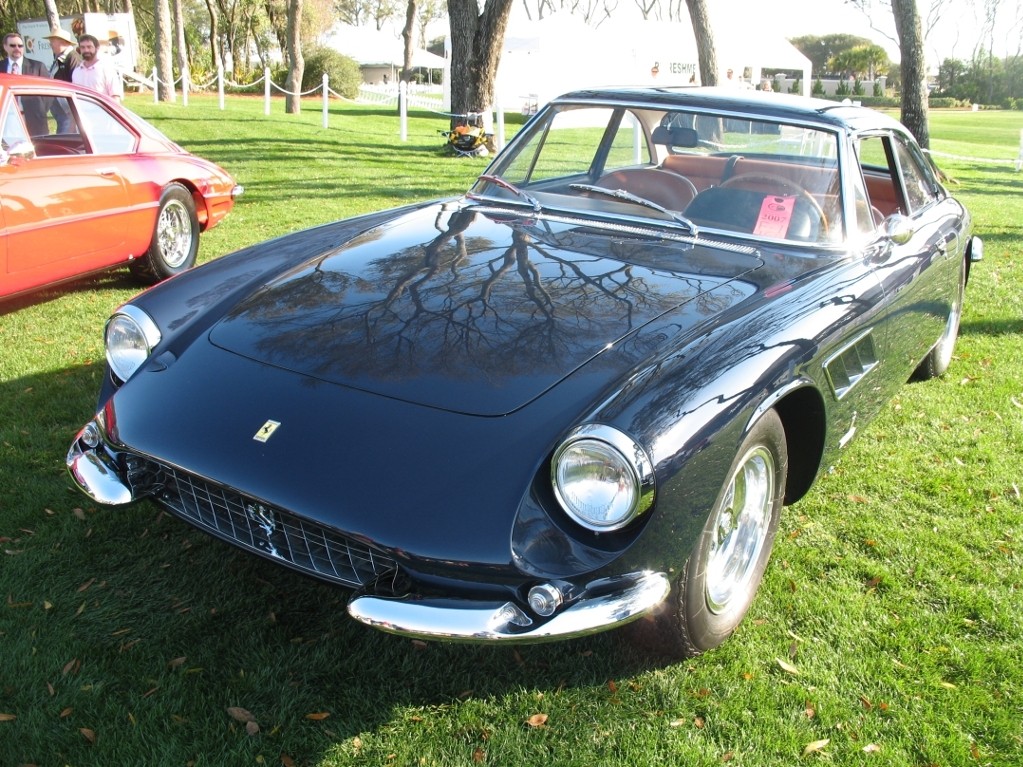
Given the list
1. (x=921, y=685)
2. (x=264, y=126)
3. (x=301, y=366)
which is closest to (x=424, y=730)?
(x=301, y=366)

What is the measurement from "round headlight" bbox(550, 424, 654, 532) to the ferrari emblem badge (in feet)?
2.58

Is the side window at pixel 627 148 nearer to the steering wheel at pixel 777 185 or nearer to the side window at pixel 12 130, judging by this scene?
the steering wheel at pixel 777 185

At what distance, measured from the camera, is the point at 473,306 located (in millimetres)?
2922

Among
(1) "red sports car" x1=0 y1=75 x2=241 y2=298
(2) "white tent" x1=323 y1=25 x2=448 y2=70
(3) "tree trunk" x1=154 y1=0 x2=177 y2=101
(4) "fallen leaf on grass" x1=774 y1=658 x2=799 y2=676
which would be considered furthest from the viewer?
(2) "white tent" x1=323 y1=25 x2=448 y2=70

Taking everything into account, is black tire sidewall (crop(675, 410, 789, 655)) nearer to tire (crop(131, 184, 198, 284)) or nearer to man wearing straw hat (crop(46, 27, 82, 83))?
tire (crop(131, 184, 198, 284))

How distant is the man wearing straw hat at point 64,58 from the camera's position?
32.3ft

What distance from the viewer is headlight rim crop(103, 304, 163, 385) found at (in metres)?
3.05

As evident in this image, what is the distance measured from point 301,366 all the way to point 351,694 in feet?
3.07

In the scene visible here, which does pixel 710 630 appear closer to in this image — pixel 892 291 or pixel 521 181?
pixel 892 291

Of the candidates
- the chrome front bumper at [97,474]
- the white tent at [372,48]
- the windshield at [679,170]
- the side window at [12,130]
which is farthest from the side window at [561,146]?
the white tent at [372,48]

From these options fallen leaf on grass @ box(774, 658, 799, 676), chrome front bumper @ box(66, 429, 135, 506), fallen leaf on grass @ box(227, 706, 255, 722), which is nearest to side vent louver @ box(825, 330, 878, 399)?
fallen leaf on grass @ box(774, 658, 799, 676)

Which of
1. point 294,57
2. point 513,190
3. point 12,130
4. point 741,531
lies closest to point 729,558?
point 741,531

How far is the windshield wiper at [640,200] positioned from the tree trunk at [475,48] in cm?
1088

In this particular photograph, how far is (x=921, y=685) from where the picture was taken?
2662 mm
